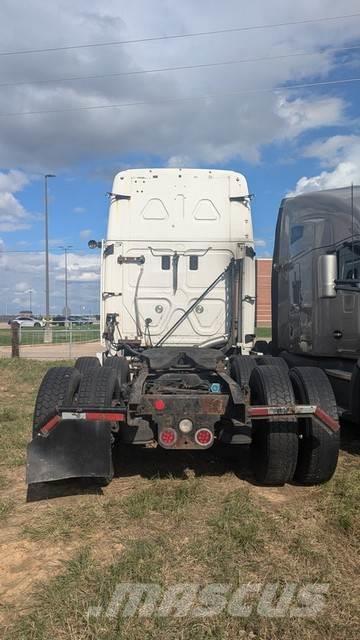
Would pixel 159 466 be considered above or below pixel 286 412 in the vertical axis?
below

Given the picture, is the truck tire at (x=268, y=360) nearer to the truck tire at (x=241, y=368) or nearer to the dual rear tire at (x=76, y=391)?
the truck tire at (x=241, y=368)

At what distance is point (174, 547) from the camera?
12.6 feet

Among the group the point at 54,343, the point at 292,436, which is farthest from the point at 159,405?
the point at 54,343

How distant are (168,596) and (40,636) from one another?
0.73m

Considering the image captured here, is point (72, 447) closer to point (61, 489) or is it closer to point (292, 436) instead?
point (61, 489)

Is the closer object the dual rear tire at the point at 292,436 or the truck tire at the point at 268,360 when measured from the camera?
the dual rear tire at the point at 292,436

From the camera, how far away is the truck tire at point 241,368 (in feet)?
20.2

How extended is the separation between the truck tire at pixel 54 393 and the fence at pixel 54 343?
14465mm

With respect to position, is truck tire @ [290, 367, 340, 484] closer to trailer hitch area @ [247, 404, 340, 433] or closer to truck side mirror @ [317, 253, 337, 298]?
trailer hitch area @ [247, 404, 340, 433]

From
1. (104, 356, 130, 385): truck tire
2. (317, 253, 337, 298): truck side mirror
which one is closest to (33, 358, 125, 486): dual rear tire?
(104, 356, 130, 385): truck tire

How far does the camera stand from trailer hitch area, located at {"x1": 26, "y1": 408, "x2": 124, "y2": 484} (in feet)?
15.3

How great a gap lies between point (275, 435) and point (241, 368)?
4.94 feet

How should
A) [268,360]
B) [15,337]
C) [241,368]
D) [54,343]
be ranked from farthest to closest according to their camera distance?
1. [54,343]
2. [15,337]
3. [268,360]
4. [241,368]

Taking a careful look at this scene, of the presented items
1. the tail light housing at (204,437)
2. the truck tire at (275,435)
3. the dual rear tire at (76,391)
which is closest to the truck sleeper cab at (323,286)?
the truck tire at (275,435)
